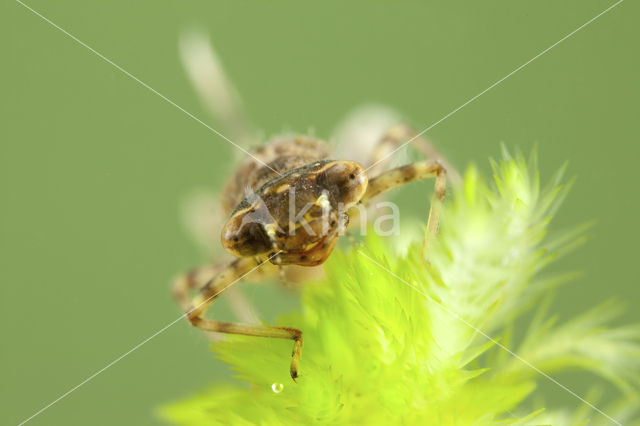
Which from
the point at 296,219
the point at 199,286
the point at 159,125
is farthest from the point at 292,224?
the point at 159,125

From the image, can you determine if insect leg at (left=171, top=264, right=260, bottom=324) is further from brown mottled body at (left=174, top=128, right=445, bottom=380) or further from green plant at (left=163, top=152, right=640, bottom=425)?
green plant at (left=163, top=152, right=640, bottom=425)

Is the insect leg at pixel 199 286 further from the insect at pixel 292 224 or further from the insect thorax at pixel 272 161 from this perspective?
the insect at pixel 292 224

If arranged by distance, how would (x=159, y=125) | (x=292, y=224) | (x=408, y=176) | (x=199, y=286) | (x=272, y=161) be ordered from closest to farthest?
1. (x=292, y=224)
2. (x=408, y=176)
3. (x=272, y=161)
4. (x=199, y=286)
5. (x=159, y=125)

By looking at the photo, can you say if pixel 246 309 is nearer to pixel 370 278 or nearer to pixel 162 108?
pixel 162 108

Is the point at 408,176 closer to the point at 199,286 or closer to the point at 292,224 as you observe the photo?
the point at 292,224

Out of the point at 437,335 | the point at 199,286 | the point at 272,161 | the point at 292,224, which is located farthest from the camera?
the point at 199,286

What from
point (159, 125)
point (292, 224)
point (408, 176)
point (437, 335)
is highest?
point (159, 125)
